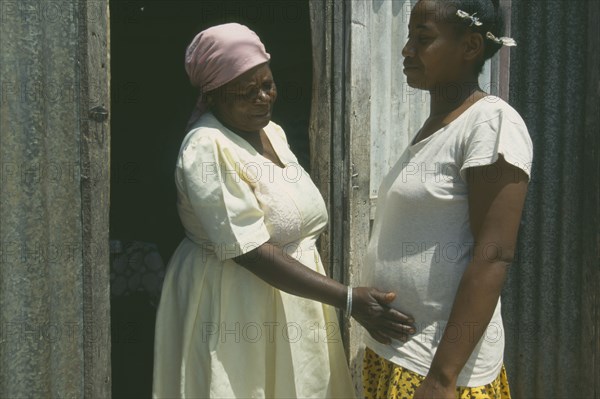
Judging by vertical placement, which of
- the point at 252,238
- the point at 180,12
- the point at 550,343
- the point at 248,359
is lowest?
the point at 550,343

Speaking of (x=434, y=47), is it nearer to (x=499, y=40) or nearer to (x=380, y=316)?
(x=499, y=40)

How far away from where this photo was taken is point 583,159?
3355 millimetres

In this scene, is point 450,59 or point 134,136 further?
point 134,136

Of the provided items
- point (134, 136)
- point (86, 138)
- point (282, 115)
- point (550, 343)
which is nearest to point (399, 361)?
point (86, 138)

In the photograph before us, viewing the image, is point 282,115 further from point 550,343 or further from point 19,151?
point 19,151

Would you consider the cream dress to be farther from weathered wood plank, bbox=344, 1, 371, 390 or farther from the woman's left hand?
the woman's left hand

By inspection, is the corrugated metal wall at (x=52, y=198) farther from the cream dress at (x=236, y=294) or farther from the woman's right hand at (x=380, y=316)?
the woman's right hand at (x=380, y=316)

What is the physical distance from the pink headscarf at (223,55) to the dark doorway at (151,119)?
1.70m

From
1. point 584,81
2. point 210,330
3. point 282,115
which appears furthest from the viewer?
point 282,115

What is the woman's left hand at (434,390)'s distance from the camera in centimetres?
192

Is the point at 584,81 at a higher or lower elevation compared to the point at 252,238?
higher

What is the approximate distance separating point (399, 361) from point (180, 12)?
11.0 feet

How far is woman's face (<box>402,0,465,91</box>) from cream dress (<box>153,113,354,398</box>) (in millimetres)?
609

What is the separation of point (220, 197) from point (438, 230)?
27.2 inches
